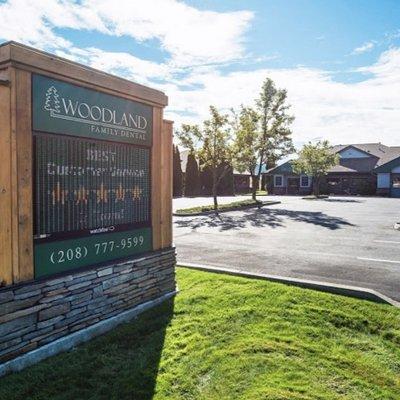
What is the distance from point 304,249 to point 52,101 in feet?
31.0

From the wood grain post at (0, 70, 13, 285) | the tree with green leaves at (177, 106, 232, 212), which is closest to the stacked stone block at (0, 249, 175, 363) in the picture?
the wood grain post at (0, 70, 13, 285)

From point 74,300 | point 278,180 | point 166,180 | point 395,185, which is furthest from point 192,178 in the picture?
point 74,300

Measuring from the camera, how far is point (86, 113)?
5.77 metres

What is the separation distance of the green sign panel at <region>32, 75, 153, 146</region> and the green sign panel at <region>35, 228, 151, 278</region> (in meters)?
1.61

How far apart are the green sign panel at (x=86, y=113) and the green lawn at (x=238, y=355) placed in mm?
3154

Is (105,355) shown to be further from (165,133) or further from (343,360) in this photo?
(165,133)

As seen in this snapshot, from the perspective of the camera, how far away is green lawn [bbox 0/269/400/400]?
14.6ft

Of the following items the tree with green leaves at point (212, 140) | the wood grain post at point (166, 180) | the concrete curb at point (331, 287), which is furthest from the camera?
the tree with green leaves at point (212, 140)

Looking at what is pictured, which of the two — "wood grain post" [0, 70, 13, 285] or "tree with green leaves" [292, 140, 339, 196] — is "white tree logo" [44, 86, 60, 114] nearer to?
"wood grain post" [0, 70, 13, 285]

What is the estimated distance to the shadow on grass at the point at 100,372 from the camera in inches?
174

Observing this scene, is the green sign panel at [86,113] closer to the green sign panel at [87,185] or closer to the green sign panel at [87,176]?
the green sign panel at [87,176]

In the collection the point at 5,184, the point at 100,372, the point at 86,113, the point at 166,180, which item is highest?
the point at 86,113

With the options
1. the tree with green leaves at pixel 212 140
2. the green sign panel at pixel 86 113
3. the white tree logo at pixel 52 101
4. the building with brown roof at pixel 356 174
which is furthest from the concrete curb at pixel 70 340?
the building with brown roof at pixel 356 174

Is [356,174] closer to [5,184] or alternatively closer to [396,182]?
[396,182]
